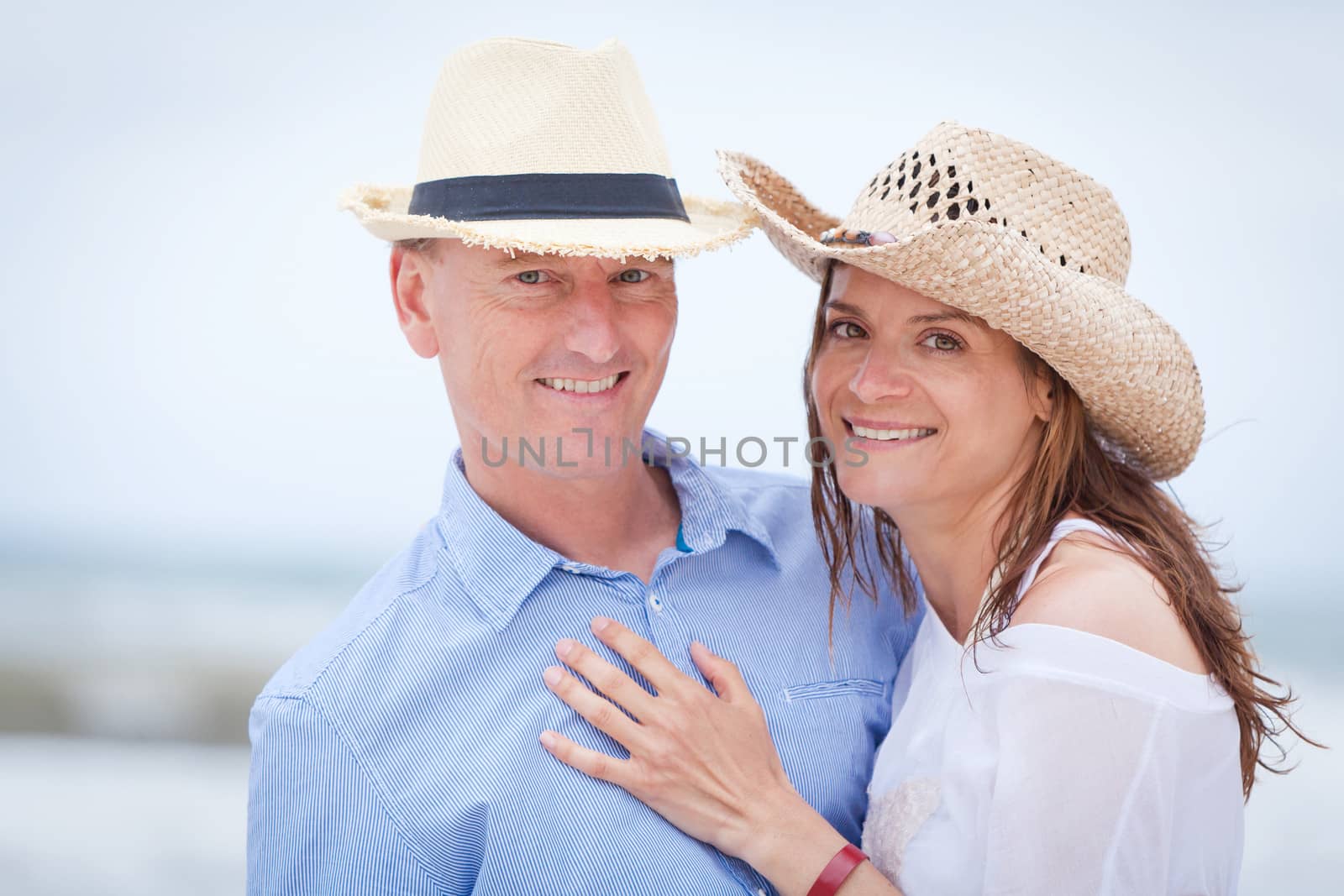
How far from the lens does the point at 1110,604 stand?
5.52 ft

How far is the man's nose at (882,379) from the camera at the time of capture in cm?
192

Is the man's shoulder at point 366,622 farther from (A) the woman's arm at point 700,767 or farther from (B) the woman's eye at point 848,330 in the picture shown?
(B) the woman's eye at point 848,330

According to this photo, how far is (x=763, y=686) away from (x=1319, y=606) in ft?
24.9

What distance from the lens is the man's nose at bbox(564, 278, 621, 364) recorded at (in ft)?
6.52

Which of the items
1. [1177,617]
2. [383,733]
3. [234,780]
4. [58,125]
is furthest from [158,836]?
[58,125]

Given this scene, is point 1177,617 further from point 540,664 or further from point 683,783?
point 540,664

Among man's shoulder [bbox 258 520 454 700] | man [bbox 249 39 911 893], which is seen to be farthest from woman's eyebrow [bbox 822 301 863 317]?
man's shoulder [bbox 258 520 454 700]

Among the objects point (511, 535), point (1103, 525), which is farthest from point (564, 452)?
point (1103, 525)

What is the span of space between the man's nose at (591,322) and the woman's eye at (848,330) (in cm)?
42

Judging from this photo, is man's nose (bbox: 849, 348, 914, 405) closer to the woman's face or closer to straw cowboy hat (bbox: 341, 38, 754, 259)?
the woman's face

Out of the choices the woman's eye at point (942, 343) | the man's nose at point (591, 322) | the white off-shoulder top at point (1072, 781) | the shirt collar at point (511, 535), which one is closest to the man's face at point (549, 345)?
the man's nose at point (591, 322)

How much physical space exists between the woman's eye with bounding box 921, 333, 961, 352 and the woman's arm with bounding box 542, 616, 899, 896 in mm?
699

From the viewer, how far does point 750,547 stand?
2213mm

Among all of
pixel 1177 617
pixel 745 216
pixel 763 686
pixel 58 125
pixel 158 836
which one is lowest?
pixel 158 836
